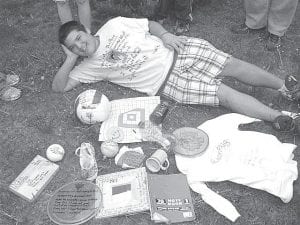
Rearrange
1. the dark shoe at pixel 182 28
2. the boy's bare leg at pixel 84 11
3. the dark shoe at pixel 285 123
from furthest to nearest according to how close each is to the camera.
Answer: the dark shoe at pixel 182 28, the boy's bare leg at pixel 84 11, the dark shoe at pixel 285 123

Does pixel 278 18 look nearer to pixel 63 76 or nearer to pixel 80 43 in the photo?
pixel 80 43

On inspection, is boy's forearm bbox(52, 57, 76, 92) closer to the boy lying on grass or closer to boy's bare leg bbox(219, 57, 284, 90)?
the boy lying on grass

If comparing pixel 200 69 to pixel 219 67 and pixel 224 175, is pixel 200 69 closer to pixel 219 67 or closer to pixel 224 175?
pixel 219 67

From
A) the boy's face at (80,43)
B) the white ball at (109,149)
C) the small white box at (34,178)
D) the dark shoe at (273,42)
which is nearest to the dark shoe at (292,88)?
the dark shoe at (273,42)

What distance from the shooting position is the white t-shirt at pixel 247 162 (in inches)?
123

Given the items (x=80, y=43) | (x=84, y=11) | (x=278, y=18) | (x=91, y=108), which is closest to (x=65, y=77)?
(x=80, y=43)

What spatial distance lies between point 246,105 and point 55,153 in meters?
1.86

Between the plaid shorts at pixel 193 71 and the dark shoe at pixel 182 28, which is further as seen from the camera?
the dark shoe at pixel 182 28

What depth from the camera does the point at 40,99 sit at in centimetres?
423

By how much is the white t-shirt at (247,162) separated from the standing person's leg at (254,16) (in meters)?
1.81

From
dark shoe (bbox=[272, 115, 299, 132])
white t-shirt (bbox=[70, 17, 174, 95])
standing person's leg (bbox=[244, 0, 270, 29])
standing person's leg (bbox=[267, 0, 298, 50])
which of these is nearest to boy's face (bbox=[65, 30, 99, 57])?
white t-shirt (bbox=[70, 17, 174, 95])

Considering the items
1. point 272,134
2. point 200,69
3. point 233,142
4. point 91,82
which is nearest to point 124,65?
point 91,82

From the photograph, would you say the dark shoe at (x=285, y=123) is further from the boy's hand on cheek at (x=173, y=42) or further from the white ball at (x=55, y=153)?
the white ball at (x=55, y=153)

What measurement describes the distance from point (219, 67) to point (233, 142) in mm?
861
